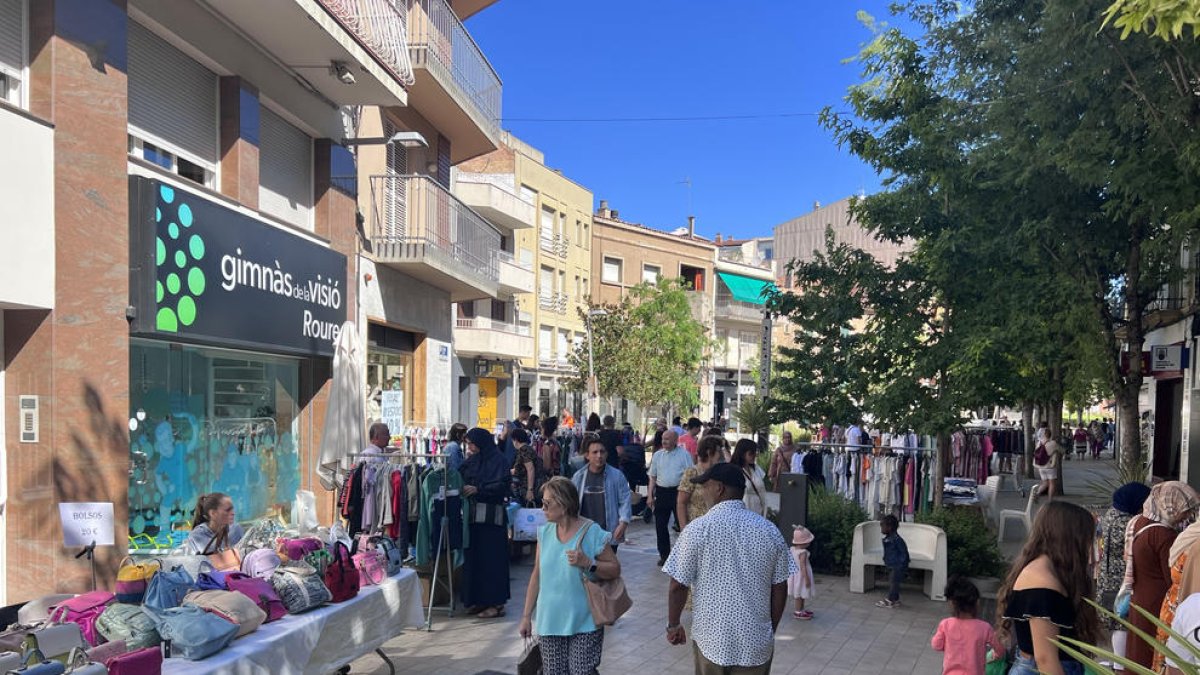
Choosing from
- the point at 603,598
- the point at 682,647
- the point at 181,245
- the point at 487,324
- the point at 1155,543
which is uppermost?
the point at 487,324

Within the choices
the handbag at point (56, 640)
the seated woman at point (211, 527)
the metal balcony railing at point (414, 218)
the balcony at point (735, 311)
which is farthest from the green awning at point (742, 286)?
the handbag at point (56, 640)

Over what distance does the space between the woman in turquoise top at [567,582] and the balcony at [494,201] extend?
2938 cm

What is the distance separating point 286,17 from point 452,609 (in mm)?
6281

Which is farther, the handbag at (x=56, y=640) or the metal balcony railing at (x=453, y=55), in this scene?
the metal balcony railing at (x=453, y=55)

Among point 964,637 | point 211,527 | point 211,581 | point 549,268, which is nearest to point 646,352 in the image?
point 549,268

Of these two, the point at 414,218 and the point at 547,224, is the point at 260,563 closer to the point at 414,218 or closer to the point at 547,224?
the point at 414,218

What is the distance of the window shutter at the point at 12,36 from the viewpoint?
674cm

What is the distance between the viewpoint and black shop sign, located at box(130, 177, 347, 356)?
7.96 meters

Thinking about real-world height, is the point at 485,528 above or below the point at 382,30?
below

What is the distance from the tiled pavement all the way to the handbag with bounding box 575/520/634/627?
1.82 metres

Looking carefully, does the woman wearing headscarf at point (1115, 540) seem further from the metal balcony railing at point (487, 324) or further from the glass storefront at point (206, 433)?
the metal balcony railing at point (487, 324)

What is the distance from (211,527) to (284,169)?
6170 mm

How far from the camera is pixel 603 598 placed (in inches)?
200

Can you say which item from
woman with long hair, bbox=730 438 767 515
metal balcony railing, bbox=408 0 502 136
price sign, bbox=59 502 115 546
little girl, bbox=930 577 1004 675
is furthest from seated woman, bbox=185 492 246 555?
metal balcony railing, bbox=408 0 502 136
